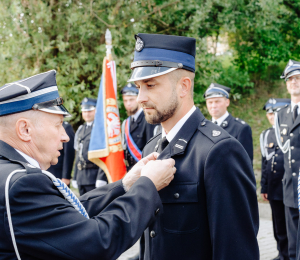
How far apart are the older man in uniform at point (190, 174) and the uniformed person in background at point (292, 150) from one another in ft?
8.72

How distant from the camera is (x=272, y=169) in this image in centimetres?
541

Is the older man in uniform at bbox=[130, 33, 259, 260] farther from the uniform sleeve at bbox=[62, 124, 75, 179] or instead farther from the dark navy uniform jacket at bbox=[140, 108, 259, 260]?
the uniform sleeve at bbox=[62, 124, 75, 179]

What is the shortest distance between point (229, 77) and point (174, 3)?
12.7ft

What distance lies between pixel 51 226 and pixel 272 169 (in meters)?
4.72

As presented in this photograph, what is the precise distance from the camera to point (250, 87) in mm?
12516

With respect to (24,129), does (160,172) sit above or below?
below

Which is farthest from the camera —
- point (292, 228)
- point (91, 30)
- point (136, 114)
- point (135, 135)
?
point (91, 30)

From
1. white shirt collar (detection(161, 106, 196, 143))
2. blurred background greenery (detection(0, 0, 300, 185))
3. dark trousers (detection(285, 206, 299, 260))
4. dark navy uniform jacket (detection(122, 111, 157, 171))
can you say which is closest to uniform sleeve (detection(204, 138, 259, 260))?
white shirt collar (detection(161, 106, 196, 143))

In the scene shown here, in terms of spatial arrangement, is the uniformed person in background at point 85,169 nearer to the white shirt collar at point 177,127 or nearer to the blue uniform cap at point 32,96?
the white shirt collar at point 177,127

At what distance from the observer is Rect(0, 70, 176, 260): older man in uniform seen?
1366mm

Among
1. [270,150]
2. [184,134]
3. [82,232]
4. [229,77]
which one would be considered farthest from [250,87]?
[82,232]

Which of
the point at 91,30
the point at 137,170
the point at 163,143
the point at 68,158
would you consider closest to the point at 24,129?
the point at 137,170

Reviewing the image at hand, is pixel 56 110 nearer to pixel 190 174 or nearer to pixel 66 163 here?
pixel 190 174

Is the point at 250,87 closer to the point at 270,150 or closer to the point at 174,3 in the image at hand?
the point at 174,3
